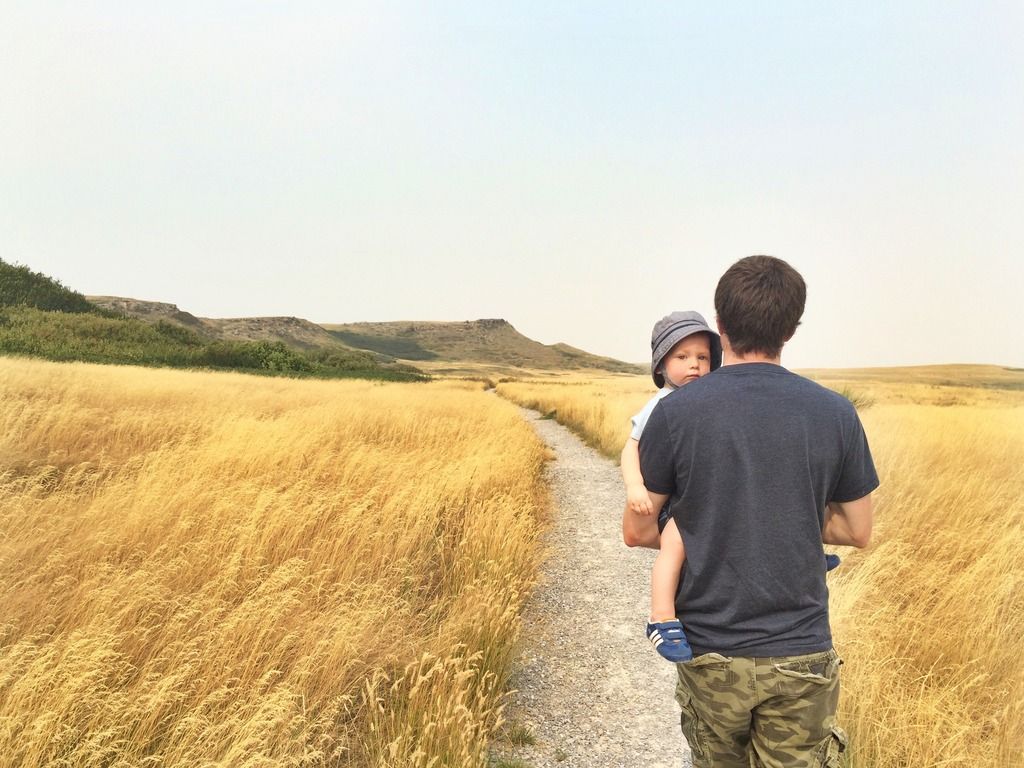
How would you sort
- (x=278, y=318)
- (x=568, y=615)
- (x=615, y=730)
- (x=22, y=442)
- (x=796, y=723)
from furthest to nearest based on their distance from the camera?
(x=278, y=318) → (x=22, y=442) → (x=568, y=615) → (x=615, y=730) → (x=796, y=723)

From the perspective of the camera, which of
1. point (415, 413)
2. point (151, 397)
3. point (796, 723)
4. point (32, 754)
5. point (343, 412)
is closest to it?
point (796, 723)

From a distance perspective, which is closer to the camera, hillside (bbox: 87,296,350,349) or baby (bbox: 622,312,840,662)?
baby (bbox: 622,312,840,662)

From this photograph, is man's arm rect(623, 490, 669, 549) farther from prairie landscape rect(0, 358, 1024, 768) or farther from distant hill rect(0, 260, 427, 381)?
distant hill rect(0, 260, 427, 381)

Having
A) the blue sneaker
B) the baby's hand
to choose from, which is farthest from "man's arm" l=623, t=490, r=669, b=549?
the blue sneaker

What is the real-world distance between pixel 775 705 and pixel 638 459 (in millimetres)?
899

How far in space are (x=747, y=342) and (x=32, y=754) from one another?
3.39 meters

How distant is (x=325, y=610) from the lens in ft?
12.8

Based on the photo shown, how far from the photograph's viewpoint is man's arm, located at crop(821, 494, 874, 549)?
1851 millimetres

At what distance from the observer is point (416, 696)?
319 cm

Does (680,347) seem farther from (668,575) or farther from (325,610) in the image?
(325,610)

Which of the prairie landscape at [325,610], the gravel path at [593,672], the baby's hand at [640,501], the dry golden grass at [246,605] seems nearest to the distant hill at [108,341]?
the dry golden grass at [246,605]

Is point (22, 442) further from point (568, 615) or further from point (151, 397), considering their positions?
point (568, 615)

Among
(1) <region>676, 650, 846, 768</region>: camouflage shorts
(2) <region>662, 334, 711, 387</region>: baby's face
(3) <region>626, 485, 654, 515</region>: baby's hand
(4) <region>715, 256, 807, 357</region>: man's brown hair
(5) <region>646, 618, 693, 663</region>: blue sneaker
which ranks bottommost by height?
(1) <region>676, 650, 846, 768</region>: camouflage shorts

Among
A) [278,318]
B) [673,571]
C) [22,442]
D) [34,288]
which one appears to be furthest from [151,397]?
[278,318]
